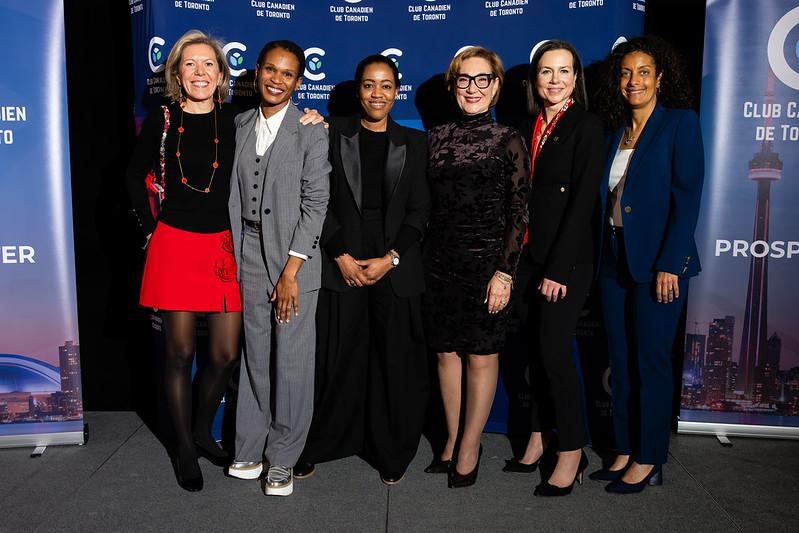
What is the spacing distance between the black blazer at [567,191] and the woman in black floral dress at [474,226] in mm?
114

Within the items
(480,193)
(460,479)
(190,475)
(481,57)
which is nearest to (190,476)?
(190,475)

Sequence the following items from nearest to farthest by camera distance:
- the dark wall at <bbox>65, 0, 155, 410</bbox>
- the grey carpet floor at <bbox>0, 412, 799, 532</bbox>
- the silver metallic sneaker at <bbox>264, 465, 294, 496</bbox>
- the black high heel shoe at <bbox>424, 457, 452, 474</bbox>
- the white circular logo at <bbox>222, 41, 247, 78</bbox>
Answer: the grey carpet floor at <bbox>0, 412, 799, 532</bbox>, the silver metallic sneaker at <bbox>264, 465, 294, 496</bbox>, the black high heel shoe at <bbox>424, 457, 452, 474</bbox>, the white circular logo at <bbox>222, 41, 247, 78</bbox>, the dark wall at <bbox>65, 0, 155, 410</bbox>

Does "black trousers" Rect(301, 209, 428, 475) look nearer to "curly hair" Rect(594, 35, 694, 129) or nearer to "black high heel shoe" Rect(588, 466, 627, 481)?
"black high heel shoe" Rect(588, 466, 627, 481)

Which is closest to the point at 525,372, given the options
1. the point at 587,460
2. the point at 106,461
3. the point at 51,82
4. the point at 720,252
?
the point at 587,460

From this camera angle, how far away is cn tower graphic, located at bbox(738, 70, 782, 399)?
3.47 m

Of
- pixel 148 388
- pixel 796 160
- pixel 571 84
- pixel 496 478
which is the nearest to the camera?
pixel 571 84

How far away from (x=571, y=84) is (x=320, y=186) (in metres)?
1.08

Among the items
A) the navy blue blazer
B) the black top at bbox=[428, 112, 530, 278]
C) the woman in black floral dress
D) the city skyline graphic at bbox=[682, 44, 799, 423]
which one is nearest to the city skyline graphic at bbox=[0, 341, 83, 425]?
the woman in black floral dress

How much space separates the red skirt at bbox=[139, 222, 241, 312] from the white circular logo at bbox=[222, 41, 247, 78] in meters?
0.98

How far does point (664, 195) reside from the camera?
277 centimetres

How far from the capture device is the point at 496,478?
3.11 m

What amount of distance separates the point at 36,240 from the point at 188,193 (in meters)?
1.06

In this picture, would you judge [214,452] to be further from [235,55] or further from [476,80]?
[476,80]

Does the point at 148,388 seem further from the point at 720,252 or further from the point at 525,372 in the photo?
the point at 720,252
